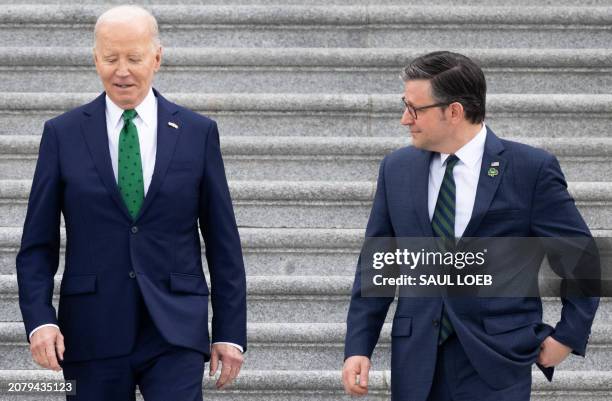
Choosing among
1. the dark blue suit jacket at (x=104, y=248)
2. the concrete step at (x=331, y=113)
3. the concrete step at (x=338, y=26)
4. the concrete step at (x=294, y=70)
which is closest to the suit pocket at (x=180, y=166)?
the dark blue suit jacket at (x=104, y=248)

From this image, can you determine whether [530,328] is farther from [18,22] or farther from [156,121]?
[18,22]

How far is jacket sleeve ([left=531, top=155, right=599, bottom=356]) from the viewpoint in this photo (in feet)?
12.5

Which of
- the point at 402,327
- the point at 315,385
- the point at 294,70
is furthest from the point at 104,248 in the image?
the point at 294,70

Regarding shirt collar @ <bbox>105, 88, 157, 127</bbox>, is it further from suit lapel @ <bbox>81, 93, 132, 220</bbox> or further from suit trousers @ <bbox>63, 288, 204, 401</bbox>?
suit trousers @ <bbox>63, 288, 204, 401</bbox>

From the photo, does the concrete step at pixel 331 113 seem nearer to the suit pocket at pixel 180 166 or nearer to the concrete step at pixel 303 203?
the concrete step at pixel 303 203

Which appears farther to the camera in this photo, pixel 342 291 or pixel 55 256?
pixel 342 291

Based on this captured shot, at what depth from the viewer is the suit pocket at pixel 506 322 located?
3.78m

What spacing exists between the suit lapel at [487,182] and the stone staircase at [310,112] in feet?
6.11

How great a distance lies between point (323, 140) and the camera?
21.1 ft

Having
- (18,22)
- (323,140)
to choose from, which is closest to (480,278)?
(323,140)

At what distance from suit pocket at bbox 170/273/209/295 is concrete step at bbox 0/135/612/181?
241 cm

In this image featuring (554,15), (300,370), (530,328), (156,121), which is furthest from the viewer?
(554,15)

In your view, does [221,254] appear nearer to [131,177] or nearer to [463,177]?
[131,177]

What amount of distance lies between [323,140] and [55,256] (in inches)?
103
